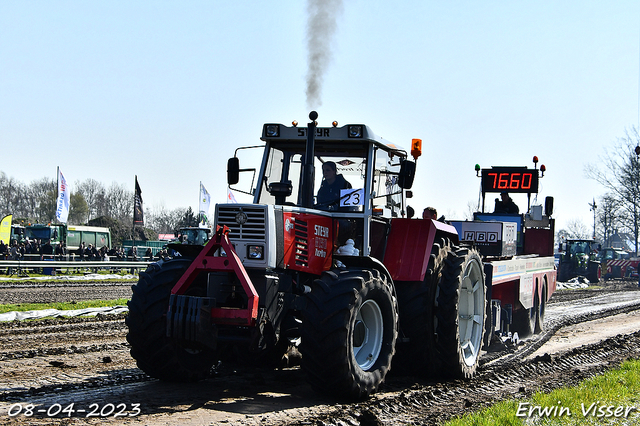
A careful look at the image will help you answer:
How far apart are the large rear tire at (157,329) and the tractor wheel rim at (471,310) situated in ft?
12.5

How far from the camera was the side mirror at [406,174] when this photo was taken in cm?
804

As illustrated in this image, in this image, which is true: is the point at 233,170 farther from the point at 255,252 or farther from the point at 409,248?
the point at 409,248

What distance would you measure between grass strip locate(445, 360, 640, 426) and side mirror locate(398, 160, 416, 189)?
265 centimetres

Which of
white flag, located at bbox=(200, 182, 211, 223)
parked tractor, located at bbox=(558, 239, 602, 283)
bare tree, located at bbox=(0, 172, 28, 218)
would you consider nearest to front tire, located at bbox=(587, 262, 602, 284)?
parked tractor, located at bbox=(558, 239, 602, 283)

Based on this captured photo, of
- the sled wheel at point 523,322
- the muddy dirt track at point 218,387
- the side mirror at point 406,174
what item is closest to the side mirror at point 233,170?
the side mirror at point 406,174

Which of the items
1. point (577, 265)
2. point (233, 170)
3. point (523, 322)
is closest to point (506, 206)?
point (523, 322)

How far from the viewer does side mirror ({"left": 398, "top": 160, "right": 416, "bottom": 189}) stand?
8039 mm

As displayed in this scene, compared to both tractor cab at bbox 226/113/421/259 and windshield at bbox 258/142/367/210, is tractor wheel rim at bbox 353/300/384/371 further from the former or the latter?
windshield at bbox 258/142/367/210

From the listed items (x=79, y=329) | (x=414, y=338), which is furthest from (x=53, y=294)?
(x=414, y=338)

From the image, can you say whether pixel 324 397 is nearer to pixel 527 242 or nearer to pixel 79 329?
pixel 79 329

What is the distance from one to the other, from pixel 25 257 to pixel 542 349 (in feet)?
102

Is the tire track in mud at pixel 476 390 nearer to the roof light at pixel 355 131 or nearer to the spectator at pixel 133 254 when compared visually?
the roof light at pixel 355 131

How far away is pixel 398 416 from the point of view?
6.32 meters

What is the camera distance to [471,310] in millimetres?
9625
